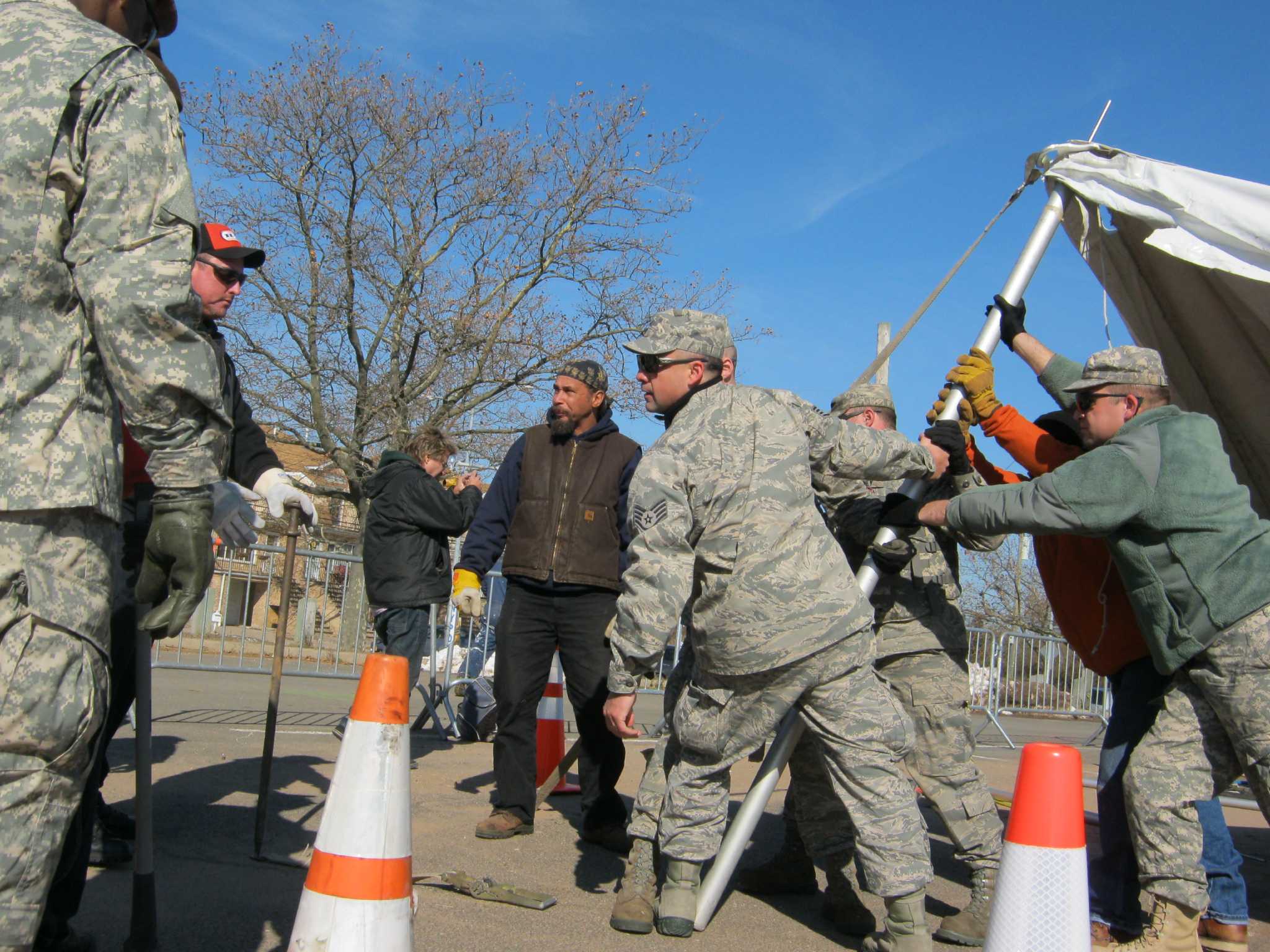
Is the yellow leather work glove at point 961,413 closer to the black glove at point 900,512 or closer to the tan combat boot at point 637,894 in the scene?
the black glove at point 900,512

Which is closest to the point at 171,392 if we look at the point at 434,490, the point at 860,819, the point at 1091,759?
the point at 860,819

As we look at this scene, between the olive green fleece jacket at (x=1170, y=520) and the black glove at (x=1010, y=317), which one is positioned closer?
the olive green fleece jacket at (x=1170, y=520)

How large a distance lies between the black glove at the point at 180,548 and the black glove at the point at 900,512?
8.35 ft

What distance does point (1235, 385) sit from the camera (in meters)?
4.98

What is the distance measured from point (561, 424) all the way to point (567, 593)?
2.71 ft

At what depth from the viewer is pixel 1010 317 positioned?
172 inches

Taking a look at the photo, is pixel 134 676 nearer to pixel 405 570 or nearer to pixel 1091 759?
pixel 405 570

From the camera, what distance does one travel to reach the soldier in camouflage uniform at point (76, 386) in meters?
1.92

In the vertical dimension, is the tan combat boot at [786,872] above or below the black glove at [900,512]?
below

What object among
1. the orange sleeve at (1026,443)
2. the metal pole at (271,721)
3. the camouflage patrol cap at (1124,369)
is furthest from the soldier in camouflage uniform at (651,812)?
the metal pole at (271,721)

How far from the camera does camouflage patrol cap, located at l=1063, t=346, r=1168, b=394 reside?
12.5 ft

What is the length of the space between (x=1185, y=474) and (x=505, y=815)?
3124mm

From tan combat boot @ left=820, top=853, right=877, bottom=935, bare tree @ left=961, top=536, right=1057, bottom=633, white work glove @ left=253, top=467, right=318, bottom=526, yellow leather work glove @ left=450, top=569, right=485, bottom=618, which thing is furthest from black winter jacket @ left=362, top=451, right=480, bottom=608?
bare tree @ left=961, top=536, right=1057, bottom=633

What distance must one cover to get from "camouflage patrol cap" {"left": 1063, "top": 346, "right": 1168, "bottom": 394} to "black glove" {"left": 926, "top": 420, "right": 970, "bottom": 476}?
438 mm
